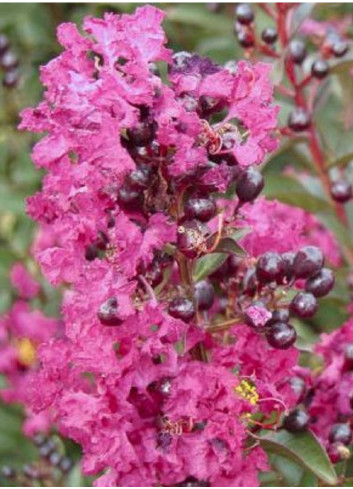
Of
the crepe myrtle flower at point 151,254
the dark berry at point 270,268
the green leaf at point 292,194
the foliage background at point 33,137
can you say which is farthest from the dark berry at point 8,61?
the dark berry at point 270,268

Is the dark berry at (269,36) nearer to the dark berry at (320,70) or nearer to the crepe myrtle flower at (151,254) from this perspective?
the dark berry at (320,70)

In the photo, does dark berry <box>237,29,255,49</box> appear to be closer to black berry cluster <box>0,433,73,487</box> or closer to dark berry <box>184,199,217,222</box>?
dark berry <box>184,199,217,222</box>

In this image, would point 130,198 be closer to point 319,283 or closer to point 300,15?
point 319,283

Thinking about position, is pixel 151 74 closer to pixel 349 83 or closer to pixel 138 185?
pixel 138 185

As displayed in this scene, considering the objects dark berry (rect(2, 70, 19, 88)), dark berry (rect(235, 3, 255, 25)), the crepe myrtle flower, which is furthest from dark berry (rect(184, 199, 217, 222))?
dark berry (rect(2, 70, 19, 88))

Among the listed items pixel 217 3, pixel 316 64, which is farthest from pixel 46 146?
A: pixel 217 3

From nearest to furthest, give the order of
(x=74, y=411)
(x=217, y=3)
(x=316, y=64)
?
(x=74, y=411), (x=316, y=64), (x=217, y=3)
